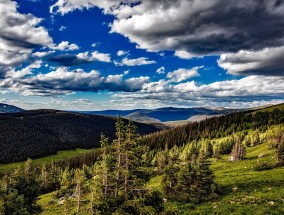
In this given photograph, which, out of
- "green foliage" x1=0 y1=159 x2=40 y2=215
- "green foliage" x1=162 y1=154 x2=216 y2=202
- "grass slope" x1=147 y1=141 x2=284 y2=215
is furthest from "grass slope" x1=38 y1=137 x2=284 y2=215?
"green foliage" x1=0 y1=159 x2=40 y2=215

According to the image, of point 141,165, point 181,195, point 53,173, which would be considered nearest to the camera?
point 141,165

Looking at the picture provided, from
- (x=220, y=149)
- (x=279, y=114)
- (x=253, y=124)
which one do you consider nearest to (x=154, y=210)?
(x=220, y=149)

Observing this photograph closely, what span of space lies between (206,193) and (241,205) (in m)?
8.71

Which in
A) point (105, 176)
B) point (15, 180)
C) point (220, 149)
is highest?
point (105, 176)

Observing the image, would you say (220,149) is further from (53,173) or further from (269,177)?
(53,173)

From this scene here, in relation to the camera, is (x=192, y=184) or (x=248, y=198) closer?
(x=248, y=198)

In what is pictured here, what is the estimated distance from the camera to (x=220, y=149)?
126562 mm

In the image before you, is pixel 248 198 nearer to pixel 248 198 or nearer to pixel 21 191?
pixel 248 198

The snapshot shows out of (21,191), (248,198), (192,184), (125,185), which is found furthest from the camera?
(192,184)

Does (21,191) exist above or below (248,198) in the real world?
above

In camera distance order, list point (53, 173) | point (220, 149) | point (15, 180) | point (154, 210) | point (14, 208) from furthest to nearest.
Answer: point (53, 173), point (220, 149), point (15, 180), point (14, 208), point (154, 210)

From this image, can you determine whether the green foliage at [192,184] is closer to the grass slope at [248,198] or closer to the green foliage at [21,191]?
the grass slope at [248,198]

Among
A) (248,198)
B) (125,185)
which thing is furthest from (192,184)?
(125,185)

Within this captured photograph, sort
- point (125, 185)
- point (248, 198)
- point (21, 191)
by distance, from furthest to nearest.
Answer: point (21, 191)
point (248, 198)
point (125, 185)
